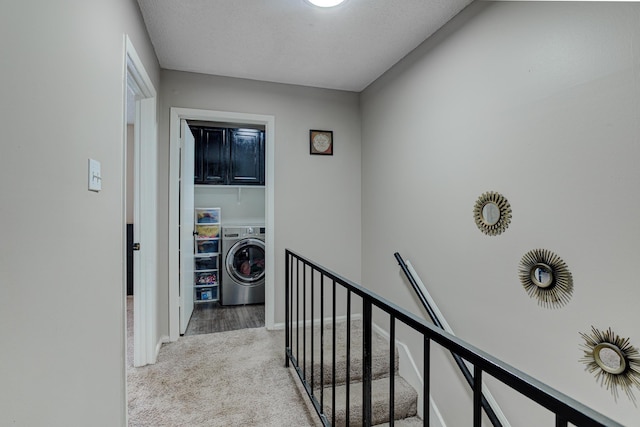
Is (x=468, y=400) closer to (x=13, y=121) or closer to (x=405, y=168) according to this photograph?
(x=405, y=168)

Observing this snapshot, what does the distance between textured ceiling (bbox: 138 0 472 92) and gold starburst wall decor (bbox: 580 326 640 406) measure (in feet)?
6.10

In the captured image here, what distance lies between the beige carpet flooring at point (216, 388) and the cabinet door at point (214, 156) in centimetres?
196

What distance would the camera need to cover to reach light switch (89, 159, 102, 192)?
46.3 inches

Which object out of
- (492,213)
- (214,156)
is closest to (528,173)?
(492,213)

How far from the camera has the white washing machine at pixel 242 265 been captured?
390cm

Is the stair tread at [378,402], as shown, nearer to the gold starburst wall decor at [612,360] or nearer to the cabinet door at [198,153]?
the gold starburst wall decor at [612,360]

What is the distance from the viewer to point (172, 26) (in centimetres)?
210

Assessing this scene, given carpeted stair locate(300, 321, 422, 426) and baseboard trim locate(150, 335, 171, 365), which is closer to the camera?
carpeted stair locate(300, 321, 422, 426)

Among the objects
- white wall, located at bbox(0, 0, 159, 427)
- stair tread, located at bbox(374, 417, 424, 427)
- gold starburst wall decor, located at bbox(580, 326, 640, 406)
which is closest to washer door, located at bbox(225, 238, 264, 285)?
stair tread, located at bbox(374, 417, 424, 427)

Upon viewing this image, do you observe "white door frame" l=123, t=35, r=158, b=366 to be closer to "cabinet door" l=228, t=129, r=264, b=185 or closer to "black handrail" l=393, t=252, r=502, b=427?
"cabinet door" l=228, t=129, r=264, b=185

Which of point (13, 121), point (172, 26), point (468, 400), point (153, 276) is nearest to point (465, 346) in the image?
point (13, 121)

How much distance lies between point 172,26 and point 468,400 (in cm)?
302

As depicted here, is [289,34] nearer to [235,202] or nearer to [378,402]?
[378,402]

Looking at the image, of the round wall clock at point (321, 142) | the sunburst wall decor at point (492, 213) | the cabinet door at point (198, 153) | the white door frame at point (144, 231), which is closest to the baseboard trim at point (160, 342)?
the white door frame at point (144, 231)
